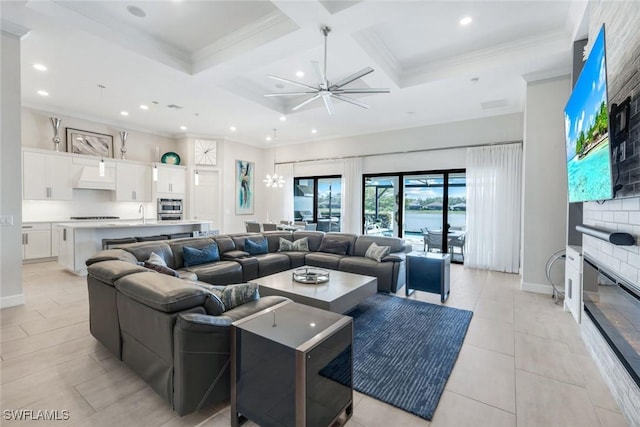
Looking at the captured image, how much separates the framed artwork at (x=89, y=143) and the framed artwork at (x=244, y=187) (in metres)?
3.33

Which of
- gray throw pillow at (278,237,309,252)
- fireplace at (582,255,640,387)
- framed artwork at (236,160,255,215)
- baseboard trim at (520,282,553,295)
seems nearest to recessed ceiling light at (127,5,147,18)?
gray throw pillow at (278,237,309,252)

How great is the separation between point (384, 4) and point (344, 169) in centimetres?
525

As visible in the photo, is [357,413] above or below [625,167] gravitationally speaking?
below

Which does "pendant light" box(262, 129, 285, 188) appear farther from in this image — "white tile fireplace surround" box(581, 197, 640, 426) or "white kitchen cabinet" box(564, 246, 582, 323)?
"white tile fireplace surround" box(581, 197, 640, 426)

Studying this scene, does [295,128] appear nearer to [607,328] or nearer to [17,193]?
[17,193]

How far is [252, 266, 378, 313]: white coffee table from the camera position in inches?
115

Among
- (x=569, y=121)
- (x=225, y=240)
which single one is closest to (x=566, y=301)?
(x=569, y=121)

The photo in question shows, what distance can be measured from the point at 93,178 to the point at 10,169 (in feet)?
12.1

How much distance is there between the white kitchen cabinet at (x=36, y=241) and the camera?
5.90 meters

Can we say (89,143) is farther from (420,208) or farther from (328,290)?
(420,208)

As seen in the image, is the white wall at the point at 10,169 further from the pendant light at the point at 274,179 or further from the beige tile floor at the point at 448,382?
the pendant light at the point at 274,179

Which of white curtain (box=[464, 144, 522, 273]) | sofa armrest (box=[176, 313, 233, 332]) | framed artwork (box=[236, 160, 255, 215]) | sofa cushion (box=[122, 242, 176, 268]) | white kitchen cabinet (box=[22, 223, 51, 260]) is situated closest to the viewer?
sofa armrest (box=[176, 313, 233, 332])

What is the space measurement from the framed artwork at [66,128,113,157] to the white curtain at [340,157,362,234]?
6.18 m

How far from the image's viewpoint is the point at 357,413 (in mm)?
1894
